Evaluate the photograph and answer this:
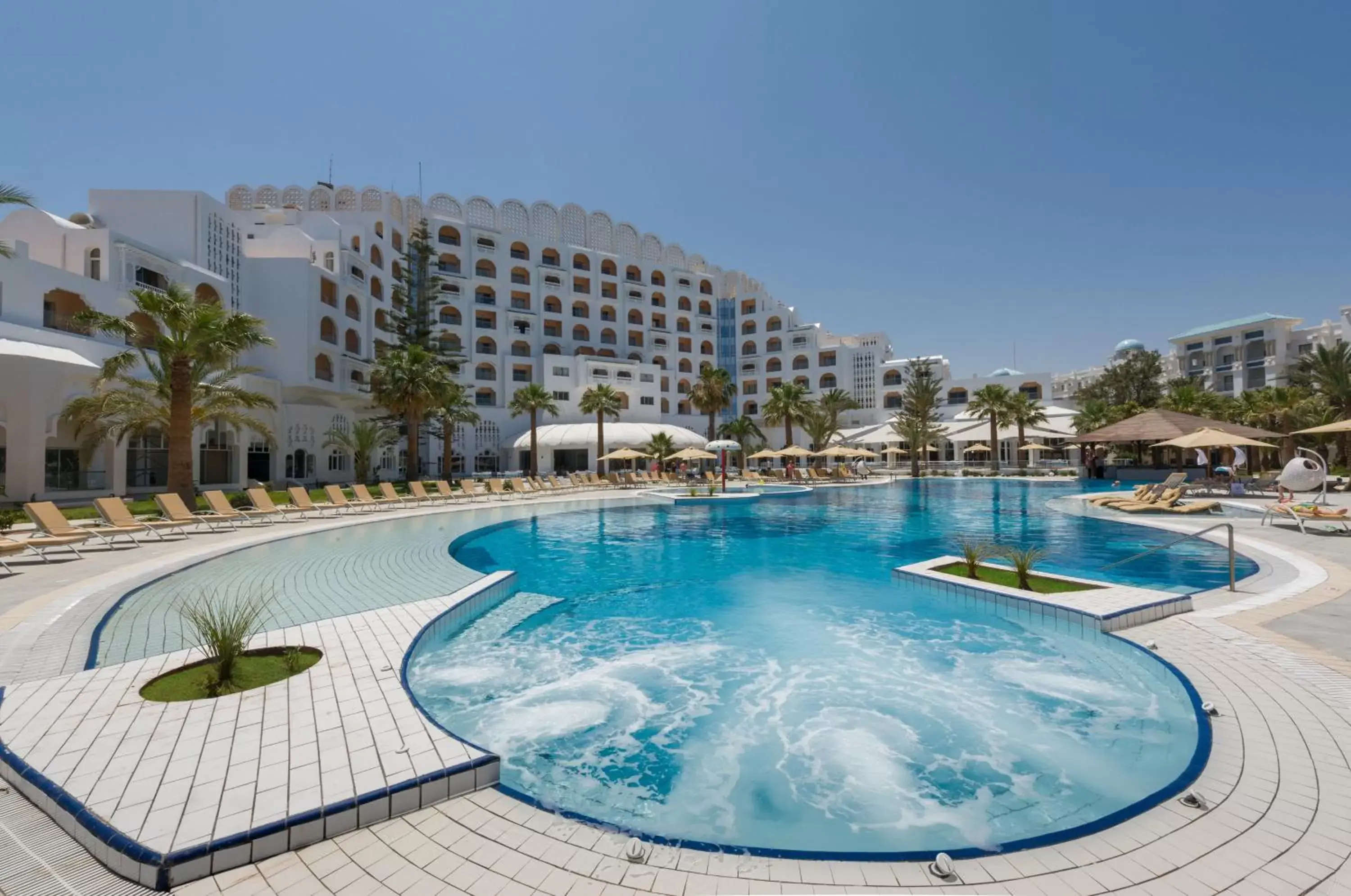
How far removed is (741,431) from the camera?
43875 mm

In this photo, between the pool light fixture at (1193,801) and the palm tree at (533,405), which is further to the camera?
the palm tree at (533,405)

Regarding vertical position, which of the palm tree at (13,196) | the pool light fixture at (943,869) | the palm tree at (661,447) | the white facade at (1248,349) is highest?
the white facade at (1248,349)

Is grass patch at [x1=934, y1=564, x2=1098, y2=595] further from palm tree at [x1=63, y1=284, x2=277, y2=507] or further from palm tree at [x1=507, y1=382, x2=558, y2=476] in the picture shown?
palm tree at [x1=507, y1=382, x2=558, y2=476]

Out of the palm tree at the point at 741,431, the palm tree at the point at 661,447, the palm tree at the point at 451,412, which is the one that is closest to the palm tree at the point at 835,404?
the palm tree at the point at 741,431

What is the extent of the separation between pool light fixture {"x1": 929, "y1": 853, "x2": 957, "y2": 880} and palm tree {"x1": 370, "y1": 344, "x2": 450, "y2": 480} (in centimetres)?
2519

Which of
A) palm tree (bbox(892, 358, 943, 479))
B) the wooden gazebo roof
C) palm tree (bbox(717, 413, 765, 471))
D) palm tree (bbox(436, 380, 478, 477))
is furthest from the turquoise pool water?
palm tree (bbox(717, 413, 765, 471))

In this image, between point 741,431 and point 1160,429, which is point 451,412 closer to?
point 741,431

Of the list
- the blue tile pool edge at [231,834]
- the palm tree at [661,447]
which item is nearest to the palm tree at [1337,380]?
the palm tree at [661,447]

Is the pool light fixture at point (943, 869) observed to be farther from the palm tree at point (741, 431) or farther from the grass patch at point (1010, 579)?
the palm tree at point (741, 431)

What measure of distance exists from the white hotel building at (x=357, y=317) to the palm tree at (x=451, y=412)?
4363mm

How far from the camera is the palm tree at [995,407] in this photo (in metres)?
35.8

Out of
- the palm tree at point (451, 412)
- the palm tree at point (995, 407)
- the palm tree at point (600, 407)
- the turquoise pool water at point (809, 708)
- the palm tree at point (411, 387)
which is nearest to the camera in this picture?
the turquoise pool water at point (809, 708)

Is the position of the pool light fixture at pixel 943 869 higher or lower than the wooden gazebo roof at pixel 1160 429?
lower

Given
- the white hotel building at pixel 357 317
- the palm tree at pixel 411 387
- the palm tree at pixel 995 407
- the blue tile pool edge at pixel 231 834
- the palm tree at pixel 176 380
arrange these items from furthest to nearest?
the palm tree at pixel 995 407 → the palm tree at pixel 411 387 → the white hotel building at pixel 357 317 → the palm tree at pixel 176 380 → the blue tile pool edge at pixel 231 834
